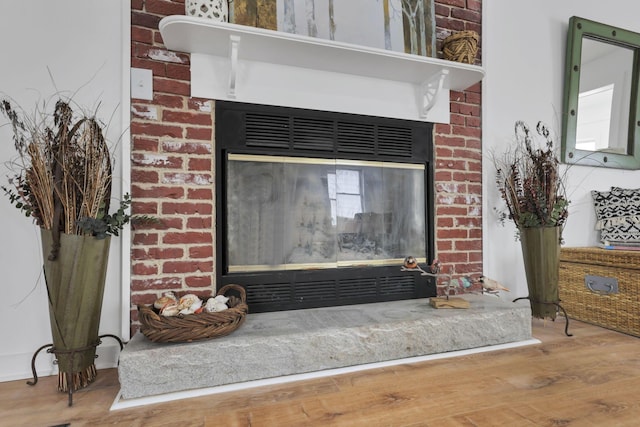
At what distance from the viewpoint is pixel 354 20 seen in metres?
1.85

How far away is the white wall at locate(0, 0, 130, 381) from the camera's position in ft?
4.81

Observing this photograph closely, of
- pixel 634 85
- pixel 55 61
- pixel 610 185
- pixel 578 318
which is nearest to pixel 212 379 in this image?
pixel 55 61

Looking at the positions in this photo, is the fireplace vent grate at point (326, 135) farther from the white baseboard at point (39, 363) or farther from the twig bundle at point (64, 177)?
the white baseboard at point (39, 363)

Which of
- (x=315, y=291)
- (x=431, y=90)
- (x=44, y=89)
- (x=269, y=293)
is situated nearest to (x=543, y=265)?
(x=431, y=90)

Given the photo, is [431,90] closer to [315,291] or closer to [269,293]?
[315,291]

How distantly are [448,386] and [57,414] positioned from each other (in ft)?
4.62

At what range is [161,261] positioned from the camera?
5.31 feet

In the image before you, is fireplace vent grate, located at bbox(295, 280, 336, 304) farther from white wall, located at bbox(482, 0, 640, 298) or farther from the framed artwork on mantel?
the framed artwork on mantel

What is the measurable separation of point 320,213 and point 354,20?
3.47 ft

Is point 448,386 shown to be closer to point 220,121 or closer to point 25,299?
point 220,121

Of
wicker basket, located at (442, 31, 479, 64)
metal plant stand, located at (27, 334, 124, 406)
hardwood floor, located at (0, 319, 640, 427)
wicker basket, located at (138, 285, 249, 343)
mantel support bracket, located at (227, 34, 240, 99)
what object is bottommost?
hardwood floor, located at (0, 319, 640, 427)

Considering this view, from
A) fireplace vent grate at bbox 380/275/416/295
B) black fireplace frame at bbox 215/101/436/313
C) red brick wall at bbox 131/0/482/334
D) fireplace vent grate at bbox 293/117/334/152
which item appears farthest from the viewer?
fireplace vent grate at bbox 380/275/416/295

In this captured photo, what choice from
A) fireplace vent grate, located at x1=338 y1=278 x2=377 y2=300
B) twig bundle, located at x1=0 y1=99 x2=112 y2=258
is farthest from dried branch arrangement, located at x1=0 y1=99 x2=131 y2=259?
fireplace vent grate, located at x1=338 y1=278 x2=377 y2=300

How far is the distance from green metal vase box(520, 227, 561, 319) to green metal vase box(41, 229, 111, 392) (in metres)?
2.11
